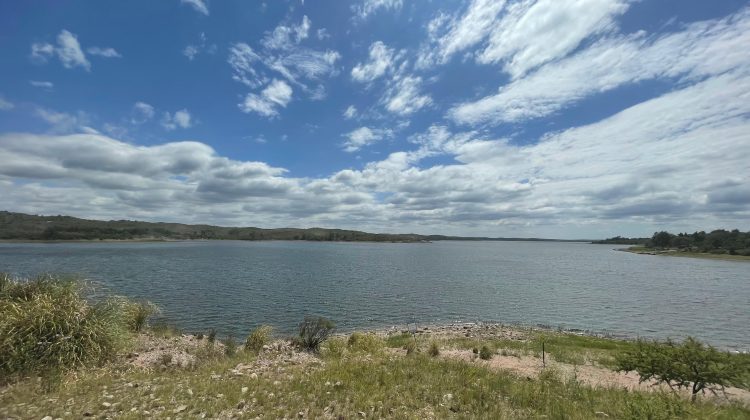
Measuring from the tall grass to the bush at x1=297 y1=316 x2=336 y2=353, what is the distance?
7.76 metres

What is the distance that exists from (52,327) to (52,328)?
6 cm

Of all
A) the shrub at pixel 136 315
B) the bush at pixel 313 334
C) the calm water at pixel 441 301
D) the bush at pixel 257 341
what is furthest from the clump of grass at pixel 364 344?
the calm water at pixel 441 301

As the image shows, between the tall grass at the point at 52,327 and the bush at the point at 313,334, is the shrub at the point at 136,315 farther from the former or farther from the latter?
the bush at the point at 313,334

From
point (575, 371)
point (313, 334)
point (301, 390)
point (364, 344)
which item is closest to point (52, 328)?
point (301, 390)

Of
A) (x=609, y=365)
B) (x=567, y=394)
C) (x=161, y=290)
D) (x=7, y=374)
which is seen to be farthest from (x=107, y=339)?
(x=161, y=290)

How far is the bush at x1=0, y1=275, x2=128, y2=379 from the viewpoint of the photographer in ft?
37.7

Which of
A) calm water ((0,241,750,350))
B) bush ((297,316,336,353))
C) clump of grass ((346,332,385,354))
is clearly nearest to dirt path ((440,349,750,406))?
clump of grass ((346,332,385,354))

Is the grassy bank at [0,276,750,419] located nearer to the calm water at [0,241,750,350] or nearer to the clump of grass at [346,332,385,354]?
the clump of grass at [346,332,385,354]

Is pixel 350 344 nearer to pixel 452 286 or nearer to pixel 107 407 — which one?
pixel 107 407

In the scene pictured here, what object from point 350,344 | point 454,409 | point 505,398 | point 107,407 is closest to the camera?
point 107,407

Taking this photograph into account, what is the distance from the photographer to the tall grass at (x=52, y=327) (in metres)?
11.5

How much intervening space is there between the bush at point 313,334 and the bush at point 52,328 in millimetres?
7866

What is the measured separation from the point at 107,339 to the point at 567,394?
15.0m

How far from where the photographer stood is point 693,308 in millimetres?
44656
